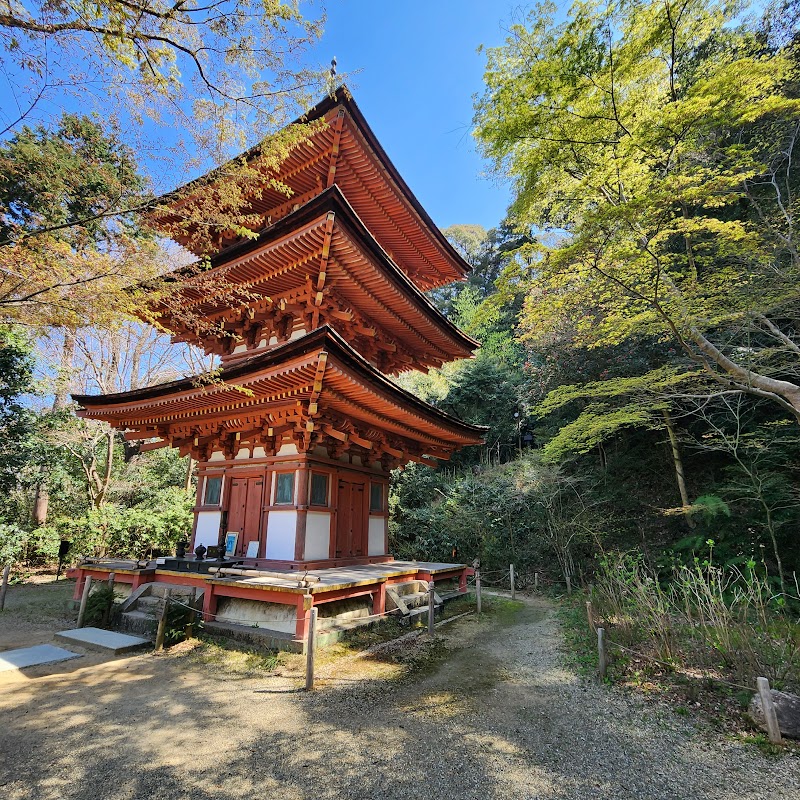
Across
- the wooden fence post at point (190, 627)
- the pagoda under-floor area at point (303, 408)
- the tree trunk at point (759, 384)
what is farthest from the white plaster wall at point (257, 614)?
the tree trunk at point (759, 384)

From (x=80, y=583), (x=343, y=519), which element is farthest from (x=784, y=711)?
(x=80, y=583)

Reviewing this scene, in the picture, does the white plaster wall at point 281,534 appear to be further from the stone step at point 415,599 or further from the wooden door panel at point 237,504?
the stone step at point 415,599

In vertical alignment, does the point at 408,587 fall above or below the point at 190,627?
above

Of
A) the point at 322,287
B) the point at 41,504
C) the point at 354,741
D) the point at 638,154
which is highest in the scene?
the point at 638,154

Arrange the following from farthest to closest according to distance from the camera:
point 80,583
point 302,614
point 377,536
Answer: point 377,536 → point 80,583 → point 302,614

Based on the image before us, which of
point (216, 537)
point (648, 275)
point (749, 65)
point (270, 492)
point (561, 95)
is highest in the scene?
point (561, 95)

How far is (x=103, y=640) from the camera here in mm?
6172

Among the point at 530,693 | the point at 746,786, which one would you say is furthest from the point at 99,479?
the point at 746,786

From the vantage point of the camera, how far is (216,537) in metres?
8.45

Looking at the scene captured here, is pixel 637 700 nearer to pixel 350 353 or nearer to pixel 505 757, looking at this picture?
pixel 505 757

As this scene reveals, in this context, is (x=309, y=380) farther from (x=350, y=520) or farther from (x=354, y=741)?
(x=354, y=741)

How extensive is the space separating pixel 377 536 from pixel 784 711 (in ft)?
23.4

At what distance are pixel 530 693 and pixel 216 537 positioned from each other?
6.39m

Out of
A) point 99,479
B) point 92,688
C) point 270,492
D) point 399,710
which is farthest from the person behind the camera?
point 99,479
